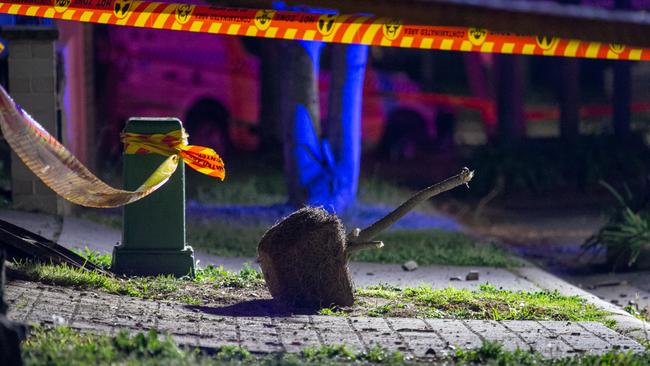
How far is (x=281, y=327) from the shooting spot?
7.18m

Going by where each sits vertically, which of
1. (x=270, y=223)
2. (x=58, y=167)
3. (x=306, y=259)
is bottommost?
(x=270, y=223)

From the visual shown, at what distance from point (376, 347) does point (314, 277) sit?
4.46 ft

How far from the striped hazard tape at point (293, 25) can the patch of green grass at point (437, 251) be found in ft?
9.76

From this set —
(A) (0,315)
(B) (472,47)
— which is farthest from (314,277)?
(A) (0,315)

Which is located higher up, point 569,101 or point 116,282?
point 569,101

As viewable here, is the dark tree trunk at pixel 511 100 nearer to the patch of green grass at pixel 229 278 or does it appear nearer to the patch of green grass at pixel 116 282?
the patch of green grass at pixel 229 278

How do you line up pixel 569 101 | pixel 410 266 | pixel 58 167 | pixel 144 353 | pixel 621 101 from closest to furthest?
1. pixel 144 353
2. pixel 58 167
3. pixel 410 266
4. pixel 621 101
5. pixel 569 101

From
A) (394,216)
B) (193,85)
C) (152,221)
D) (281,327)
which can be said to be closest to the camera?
(281,327)

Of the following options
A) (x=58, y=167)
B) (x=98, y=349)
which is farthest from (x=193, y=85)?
(x=98, y=349)

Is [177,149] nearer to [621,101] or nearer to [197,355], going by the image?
[197,355]

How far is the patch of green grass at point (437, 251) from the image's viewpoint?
11102mm

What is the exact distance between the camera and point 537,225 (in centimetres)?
1468

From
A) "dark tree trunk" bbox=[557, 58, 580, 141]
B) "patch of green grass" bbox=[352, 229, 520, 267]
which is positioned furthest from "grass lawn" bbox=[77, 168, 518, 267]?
"dark tree trunk" bbox=[557, 58, 580, 141]

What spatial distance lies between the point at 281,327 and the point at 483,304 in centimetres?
177
